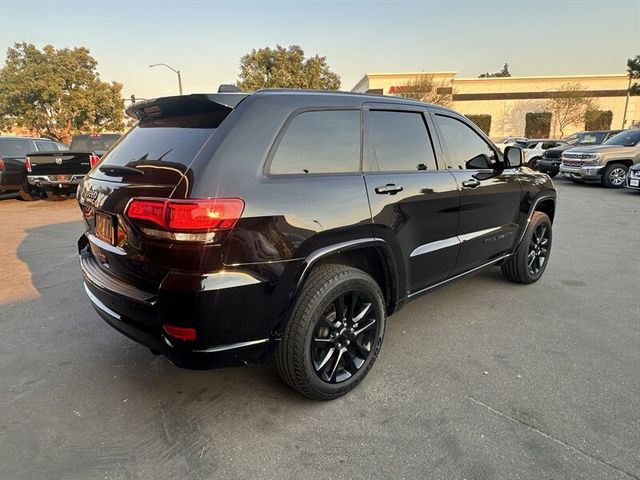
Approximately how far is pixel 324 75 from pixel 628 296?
1330 inches

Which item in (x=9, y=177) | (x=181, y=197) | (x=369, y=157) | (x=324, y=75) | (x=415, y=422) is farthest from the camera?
(x=324, y=75)

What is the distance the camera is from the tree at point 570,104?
127 feet

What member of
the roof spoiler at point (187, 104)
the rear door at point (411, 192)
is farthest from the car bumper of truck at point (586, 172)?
the roof spoiler at point (187, 104)

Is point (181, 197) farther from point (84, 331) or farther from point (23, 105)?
point (23, 105)

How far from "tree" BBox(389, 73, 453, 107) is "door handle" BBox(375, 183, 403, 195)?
3903cm

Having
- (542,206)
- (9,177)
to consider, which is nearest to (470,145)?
(542,206)

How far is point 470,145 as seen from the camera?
3746 mm

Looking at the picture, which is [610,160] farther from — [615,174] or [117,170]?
[117,170]

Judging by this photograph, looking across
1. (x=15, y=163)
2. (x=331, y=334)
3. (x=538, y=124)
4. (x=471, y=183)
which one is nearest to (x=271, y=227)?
(x=331, y=334)

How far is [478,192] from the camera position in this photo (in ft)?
11.7

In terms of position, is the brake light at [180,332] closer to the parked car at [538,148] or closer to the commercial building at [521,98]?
the parked car at [538,148]

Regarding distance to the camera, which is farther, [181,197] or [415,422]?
[415,422]

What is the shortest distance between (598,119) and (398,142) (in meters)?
47.3

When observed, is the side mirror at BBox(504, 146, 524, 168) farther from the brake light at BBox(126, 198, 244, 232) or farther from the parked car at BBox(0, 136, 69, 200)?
the parked car at BBox(0, 136, 69, 200)
